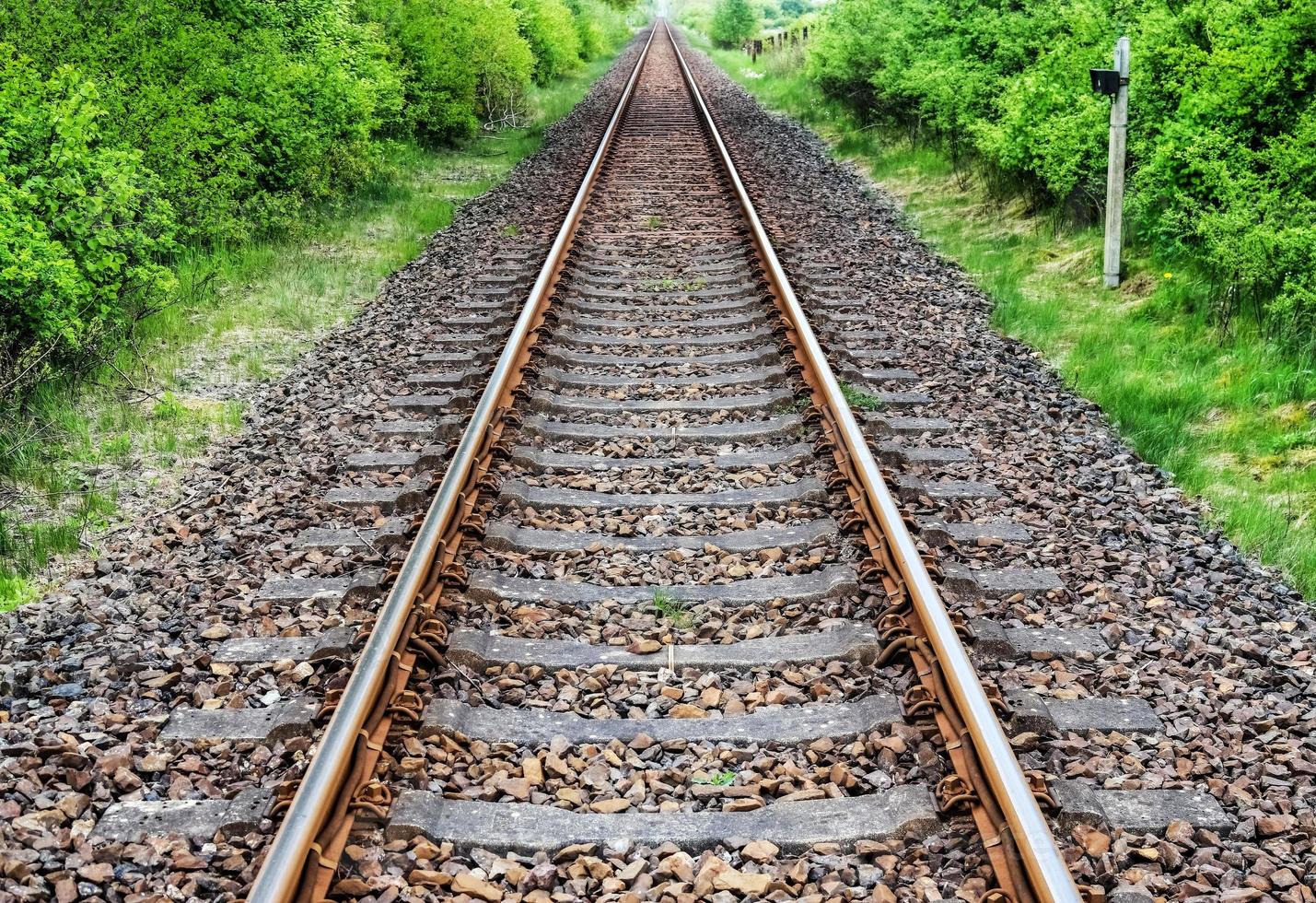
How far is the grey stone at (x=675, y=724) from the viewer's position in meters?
3.29

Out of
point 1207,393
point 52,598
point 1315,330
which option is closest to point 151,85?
point 52,598

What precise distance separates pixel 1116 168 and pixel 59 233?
709 cm

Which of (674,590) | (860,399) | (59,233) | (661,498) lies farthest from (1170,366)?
(59,233)

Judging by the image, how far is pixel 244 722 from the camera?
11.2ft

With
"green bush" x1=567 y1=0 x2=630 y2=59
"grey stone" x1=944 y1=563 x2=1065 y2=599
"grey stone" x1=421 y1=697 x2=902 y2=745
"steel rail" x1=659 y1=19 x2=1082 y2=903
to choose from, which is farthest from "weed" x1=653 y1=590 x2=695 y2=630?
"green bush" x1=567 y1=0 x2=630 y2=59

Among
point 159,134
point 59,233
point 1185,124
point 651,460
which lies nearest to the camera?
point 651,460

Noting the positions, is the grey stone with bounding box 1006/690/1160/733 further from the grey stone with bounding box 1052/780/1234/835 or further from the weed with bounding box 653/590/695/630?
the weed with bounding box 653/590/695/630

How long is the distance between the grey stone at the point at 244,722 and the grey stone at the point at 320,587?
668 millimetres

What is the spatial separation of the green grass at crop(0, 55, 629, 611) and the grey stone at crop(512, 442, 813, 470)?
1.77 meters

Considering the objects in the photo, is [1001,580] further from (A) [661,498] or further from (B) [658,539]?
(A) [661,498]

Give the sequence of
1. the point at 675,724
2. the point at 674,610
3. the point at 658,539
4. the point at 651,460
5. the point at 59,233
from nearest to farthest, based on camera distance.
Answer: the point at 675,724 < the point at 674,610 < the point at 658,539 < the point at 651,460 < the point at 59,233

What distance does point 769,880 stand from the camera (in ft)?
8.89

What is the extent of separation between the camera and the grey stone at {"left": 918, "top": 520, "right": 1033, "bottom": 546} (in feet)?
14.6

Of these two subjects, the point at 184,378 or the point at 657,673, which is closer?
the point at 657,673
